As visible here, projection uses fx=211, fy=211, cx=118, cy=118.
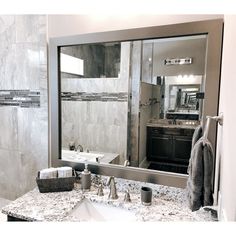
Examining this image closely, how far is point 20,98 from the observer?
1683 millimetres

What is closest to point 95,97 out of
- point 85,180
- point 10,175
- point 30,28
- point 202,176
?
point 85,180

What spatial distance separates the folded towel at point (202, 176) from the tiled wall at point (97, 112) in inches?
23.1

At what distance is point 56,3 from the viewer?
510mm

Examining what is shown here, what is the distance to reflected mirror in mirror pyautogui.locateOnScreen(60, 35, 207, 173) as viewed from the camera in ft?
4.07

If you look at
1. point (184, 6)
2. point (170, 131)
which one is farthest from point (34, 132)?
point (184, 6)

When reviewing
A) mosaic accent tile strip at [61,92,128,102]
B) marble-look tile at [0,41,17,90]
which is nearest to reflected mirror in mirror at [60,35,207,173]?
mosaic accent tile strip at [61,92,128,102]

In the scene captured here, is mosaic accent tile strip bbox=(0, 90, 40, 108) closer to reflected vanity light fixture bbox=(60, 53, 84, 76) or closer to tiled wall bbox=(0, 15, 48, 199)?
tiled wall bbox=(0, 15, 48, 199)

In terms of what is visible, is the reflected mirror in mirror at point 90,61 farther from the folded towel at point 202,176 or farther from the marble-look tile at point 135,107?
the folded towel at point 202,176

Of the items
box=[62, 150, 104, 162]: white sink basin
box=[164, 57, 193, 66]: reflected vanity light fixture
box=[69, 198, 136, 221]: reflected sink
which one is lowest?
box=[69, 198, 136, 221]: reflected sink

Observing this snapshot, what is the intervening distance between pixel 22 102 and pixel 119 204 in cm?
108

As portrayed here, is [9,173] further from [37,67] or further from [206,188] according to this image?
[206,188]

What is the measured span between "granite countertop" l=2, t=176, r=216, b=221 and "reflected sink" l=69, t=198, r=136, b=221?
0.03 m

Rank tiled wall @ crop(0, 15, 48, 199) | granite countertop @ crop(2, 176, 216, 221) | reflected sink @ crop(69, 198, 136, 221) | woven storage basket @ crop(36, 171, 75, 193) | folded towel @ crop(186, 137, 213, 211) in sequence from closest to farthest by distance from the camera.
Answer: folded towel @ crop(186, 137, 213, 211) → granite countertop @ crop(2, 176, 216, 221) → reflected sink @ crop(69, 198, 136, 221) → woven storage basket @ crop(36, 171, 75, 193) → tiled wall @ crop(0, 15, 48, 199)

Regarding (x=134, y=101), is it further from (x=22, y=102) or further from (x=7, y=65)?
(x=7, y=65)
